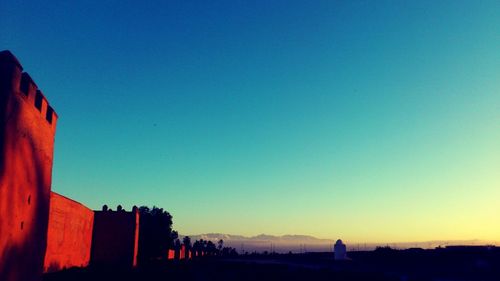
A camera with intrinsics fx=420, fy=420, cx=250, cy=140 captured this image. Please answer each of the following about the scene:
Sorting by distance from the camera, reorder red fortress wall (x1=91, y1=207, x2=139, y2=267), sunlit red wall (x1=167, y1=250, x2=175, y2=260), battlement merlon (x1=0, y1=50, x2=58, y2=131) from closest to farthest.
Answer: battlement merlon (x1=0, y1=50, x2=58, y2=131), red fortress wall (x1=91, y1=207, x2=139, y2=267), sunlit red wall (x1=167, y1=250, x2=175, y2=260)

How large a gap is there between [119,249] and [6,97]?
2113cm

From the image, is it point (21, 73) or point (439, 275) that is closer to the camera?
point (21, 73)

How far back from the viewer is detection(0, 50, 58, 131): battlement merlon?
23.8 feet

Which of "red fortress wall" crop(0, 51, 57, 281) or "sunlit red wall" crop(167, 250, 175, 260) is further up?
"red fortress wall" crop(0, 51, 57, 281)

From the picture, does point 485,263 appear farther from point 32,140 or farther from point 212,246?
point 212,246

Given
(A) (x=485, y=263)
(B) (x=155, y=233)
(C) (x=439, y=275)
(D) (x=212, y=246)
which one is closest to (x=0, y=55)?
(C) (x=439, y=275)

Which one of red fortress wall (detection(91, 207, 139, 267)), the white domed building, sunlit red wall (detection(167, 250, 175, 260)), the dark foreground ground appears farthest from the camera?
sunlit red wall (detection(167, 250, 175, 260))

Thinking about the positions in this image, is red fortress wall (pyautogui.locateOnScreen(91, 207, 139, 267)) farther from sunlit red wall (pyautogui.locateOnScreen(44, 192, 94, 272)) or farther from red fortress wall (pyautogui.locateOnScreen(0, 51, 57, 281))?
red fortress wall (pyautogui.locateOnScreen(0, 51, 57, 281))

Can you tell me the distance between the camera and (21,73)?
7.84 m

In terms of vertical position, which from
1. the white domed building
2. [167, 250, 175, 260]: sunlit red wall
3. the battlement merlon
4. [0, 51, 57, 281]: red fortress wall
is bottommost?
[167, 250, 175, 260]: sunlit red wall

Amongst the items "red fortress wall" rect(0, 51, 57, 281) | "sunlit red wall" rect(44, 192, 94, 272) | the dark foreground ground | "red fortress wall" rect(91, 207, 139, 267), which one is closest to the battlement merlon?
"red fortress wall" rect(0, 51, 57, 281)

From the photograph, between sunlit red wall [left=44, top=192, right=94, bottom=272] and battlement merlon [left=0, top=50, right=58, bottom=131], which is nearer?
battlement merlon [left=0, top=50, right=58, bottom=131]

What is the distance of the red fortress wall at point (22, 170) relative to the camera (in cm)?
725

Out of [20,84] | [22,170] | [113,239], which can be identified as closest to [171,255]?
[113,239]
